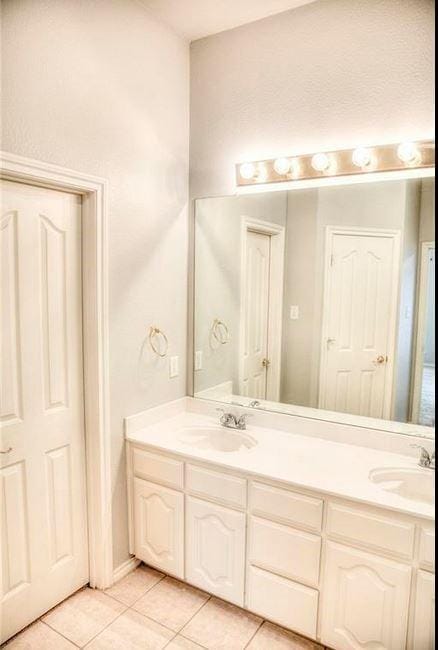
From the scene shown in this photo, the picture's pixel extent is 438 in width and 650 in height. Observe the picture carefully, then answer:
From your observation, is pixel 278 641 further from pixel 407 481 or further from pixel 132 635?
pixel 407 481

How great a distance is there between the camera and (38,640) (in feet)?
6.10

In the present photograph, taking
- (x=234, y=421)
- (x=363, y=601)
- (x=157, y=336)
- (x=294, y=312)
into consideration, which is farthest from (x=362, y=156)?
(x=363, y=601)

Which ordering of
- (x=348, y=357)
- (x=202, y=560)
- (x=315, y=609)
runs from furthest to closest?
(x=348, y=357), (x=202, y=560), (x=315, y=609)

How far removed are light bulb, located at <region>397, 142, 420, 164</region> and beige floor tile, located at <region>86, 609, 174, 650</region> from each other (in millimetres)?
2388

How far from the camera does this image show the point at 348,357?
2.21 m

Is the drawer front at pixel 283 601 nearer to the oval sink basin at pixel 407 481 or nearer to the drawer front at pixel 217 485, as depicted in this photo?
the drawer front at pixel 217 485

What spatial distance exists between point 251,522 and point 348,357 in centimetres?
94

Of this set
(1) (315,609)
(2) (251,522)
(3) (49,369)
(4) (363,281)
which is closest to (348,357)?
(4) (363,281)

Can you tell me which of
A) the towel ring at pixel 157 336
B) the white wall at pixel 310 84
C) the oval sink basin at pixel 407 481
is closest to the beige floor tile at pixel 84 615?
the towel ring at pixel 157 336

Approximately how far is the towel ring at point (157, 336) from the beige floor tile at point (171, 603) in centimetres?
120

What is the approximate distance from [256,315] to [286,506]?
3.46ft

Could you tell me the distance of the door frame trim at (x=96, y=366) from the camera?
1991 millimetres

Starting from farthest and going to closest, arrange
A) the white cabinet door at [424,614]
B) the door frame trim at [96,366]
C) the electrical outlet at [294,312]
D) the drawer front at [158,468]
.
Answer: the electrical outlet at [294,312] < the drawer front at [158,468] < the door frame trim at [96,366] < the white cabinet door at [424,614]

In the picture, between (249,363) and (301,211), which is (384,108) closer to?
(301,211)
